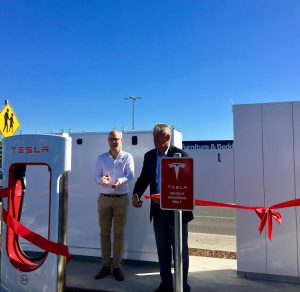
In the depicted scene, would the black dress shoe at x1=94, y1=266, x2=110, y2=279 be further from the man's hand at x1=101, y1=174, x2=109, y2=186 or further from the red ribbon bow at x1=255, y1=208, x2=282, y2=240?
the red ribbon bow at x1=255, y1=208, x2=282, y2=240

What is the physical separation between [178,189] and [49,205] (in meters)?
1.52

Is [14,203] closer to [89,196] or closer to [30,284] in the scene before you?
[30,284]

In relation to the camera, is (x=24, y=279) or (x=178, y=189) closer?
(x=178, y=189)

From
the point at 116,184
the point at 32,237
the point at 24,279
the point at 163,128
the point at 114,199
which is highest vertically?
the point at 163,128

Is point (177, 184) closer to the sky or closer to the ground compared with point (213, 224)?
closer to the sky

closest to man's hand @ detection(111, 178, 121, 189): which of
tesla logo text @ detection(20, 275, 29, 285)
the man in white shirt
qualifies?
the man in white shirt

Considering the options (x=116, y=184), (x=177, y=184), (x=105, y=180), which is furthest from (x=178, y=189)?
(x=105, y=180)

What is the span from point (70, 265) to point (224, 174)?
1028 centimetres

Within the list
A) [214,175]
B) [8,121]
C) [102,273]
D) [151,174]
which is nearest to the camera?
[151,174]

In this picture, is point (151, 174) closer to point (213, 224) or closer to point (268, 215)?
point (268, 215)

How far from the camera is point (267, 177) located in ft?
14.7

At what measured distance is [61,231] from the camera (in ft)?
11.9

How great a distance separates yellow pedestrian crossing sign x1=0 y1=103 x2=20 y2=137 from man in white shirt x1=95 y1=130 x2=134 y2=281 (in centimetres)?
488

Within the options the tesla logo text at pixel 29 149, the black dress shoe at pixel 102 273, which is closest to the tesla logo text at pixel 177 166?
the tesla logo text at pixel 29 149
